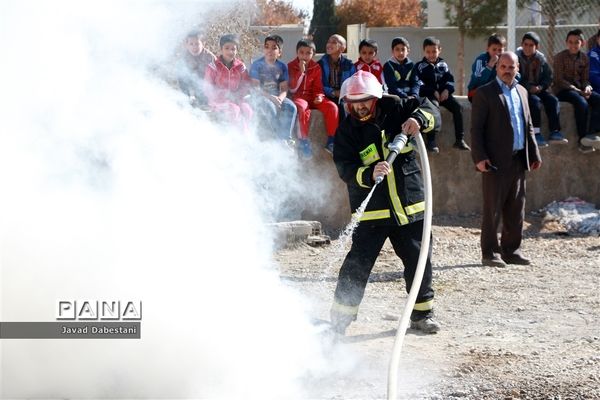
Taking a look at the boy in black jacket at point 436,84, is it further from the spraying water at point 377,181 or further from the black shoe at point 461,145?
the spraying water at point 377,181

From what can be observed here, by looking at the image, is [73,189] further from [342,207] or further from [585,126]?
[585,126]

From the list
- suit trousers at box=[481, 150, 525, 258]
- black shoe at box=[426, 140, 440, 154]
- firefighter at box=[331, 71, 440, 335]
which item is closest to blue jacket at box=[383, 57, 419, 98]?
black shoe at box=[426, 140, 440, 154]

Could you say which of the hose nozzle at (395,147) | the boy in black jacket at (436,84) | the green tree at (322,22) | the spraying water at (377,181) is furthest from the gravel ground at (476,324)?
the green tree at (322,22)

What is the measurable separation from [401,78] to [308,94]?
1.12 meters

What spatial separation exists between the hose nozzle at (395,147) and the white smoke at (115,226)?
1.09 metres

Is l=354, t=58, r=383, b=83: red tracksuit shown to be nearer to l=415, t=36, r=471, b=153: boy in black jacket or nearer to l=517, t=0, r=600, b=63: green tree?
l=415, t=36, r=471, b=153: boy in black jacket

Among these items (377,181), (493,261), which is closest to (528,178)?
(493,261)

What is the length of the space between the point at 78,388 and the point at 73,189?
1.17m

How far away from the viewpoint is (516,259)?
986cm

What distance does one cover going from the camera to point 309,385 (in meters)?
5.87

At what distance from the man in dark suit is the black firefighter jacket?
2876 millimetres

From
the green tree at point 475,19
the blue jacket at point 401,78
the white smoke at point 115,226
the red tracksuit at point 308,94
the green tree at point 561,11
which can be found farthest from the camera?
the green tree at point 475,19

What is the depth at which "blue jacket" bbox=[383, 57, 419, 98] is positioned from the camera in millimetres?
10961

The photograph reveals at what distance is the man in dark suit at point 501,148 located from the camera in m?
9.55
